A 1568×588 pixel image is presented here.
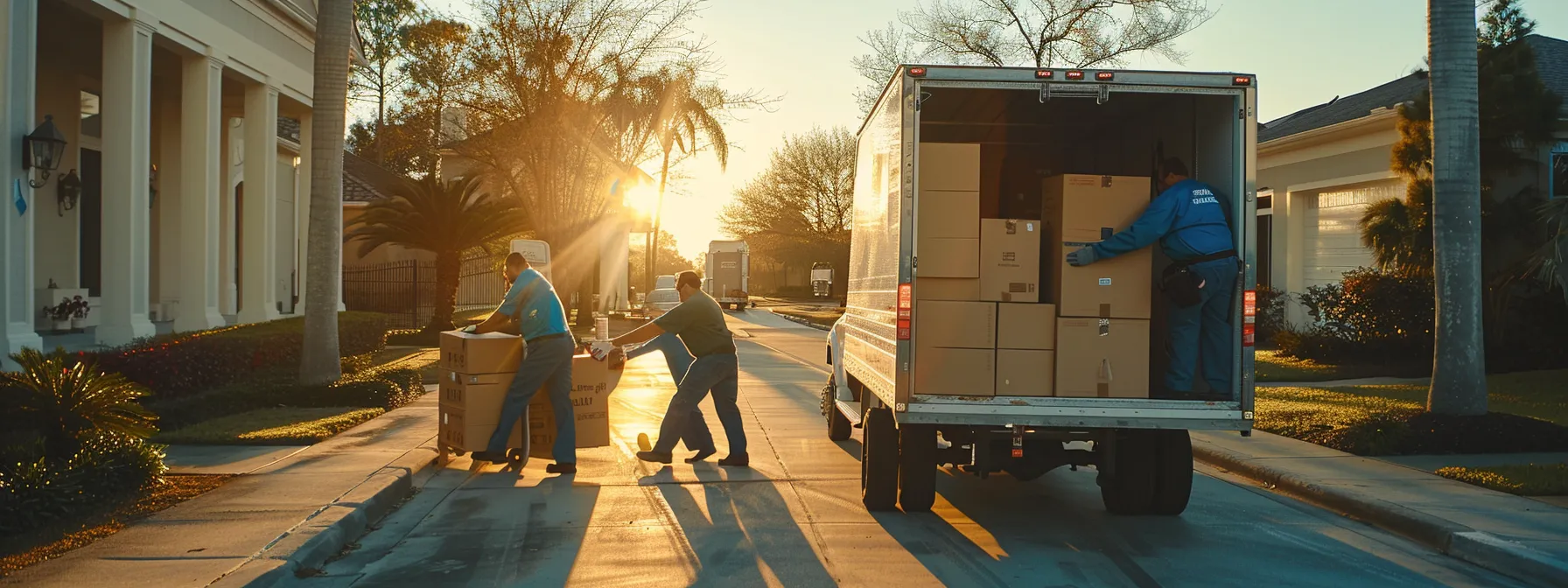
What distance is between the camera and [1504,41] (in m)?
19.5

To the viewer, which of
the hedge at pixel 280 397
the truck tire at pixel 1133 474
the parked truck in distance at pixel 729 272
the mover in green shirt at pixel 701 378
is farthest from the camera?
the parked truck in distance at pixel 729 272

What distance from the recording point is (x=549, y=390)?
1002 centimetres

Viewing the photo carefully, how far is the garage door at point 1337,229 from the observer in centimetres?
2353

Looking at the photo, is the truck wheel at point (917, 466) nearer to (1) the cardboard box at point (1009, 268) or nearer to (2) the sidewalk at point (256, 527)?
(1) the cardboard box at point (1009, 268)

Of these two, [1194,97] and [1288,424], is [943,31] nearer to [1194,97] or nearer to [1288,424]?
[1288,424]

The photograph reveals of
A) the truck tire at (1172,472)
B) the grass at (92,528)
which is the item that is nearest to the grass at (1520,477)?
the truck tire at (1172,472)

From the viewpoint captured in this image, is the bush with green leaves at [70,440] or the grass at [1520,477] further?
the grass at [1520,477]

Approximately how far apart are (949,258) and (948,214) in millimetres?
273

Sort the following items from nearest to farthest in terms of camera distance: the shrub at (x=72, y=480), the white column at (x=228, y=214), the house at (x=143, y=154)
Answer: the shrub at (x=72, y=480), the house at (x=143, y=154), the white column at (x=228, y=214)

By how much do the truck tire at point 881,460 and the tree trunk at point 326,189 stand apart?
29.4 ft

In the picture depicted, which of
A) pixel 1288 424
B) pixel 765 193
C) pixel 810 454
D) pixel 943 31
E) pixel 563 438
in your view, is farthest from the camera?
pixel 765 193

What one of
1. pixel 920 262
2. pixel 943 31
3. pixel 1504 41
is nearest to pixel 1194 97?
pixel 920 262

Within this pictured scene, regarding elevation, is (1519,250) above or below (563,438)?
above

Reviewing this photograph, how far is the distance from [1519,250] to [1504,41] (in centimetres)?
330
